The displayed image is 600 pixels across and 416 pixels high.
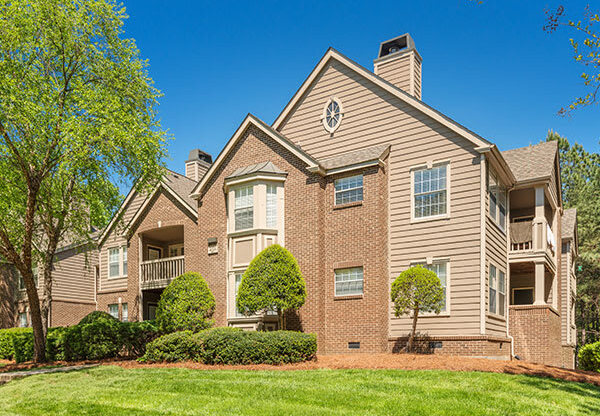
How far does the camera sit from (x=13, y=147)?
48.4 feet

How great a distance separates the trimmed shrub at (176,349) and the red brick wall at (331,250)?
351cm

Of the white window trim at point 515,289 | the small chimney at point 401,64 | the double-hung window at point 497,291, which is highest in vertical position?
the small chimney at point 401,64

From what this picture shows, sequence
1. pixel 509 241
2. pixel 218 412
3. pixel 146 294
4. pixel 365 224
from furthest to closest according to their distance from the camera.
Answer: pixel 146 294 < pixel 509 241 < pixel 365 224 < pixel 218 412

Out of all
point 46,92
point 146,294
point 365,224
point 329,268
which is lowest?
point 146,294

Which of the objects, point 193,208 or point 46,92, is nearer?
point 46,92

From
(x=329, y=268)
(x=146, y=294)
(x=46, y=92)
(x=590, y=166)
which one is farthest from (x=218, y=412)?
(x=590, y=166)

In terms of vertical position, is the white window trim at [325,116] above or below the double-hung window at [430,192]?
above

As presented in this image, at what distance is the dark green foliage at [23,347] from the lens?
19875mm

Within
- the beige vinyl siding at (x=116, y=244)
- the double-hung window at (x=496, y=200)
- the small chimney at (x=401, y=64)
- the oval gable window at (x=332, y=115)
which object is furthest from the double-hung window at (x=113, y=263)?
the double-hung window at (x=496, y=200)

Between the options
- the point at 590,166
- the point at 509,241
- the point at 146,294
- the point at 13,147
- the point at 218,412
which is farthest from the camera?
the point at 590,166

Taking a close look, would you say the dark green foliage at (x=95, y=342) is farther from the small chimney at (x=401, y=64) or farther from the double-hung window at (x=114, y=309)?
the small chimney at (x=401, y=64)

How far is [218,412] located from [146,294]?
17041 mm

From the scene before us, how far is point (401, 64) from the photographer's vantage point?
62.4 ft

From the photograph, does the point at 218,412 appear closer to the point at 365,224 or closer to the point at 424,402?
the point at 424,402
